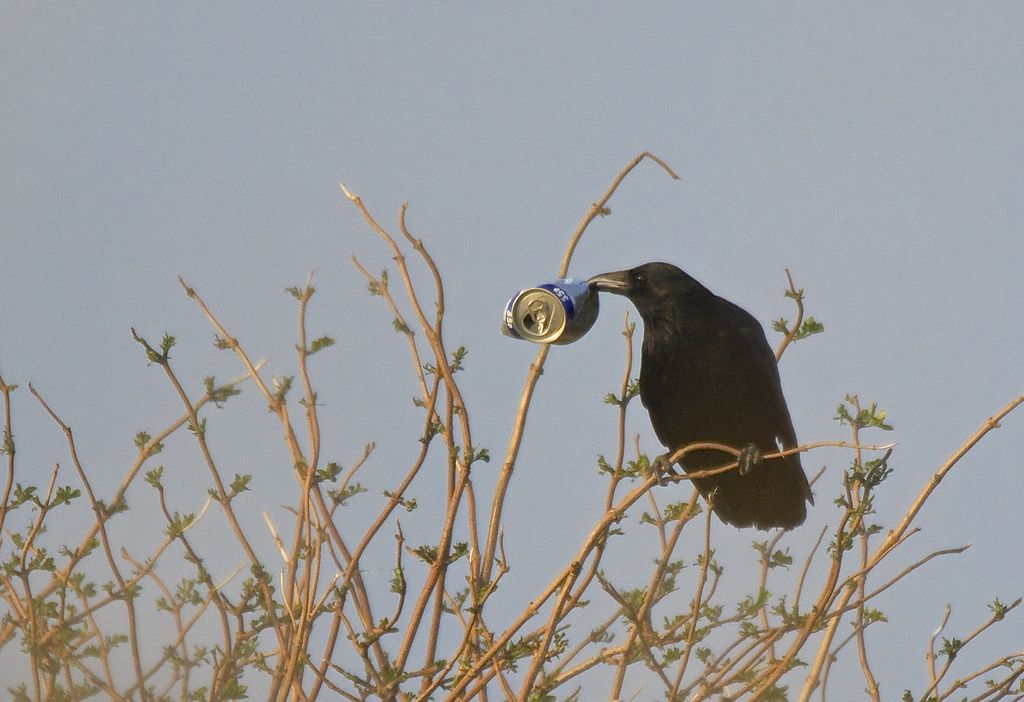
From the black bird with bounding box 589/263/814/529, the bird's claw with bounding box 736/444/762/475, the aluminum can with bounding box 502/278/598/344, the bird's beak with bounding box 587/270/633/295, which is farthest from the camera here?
the bird's beak with bounding box 587/270/633/295

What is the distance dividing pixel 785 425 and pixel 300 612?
283 centimetres

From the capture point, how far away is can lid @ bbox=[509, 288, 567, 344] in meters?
3.32

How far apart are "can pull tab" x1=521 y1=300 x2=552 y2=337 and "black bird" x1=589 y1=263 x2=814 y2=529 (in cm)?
161

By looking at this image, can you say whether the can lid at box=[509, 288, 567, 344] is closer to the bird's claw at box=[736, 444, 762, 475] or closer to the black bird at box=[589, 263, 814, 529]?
the bird's claw at box=[736, 444, 762, 475]

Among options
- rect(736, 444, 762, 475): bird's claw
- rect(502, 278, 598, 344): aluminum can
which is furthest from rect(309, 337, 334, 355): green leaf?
rect(736, 444, 762, 475): bird's claw

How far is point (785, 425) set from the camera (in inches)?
196

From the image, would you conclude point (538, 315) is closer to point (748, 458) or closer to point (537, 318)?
point (537, 318)

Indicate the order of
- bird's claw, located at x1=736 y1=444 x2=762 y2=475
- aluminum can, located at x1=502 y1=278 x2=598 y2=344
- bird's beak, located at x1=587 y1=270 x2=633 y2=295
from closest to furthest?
aluminum can, located at x1=502 y1=278 x2=598 y2=344
bird's claw, located at x1=736 y1=444 x2=762 y2=475
bird's beak, located at x1=587 y1=270 x2=633 y2=295

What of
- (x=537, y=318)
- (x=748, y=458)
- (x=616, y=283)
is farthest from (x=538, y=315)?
(x=616, y=283)

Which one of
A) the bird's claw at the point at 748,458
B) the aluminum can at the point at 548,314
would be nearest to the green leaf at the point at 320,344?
the aluminum can at the point at 548,314

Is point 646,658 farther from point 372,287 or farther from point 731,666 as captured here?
point 372,287

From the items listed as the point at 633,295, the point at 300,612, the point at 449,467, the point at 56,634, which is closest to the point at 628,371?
the point at 449,467

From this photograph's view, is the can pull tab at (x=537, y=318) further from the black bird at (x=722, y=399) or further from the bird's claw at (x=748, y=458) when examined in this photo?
the black bird at (x=722, y=399)

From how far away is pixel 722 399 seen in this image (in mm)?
4797
